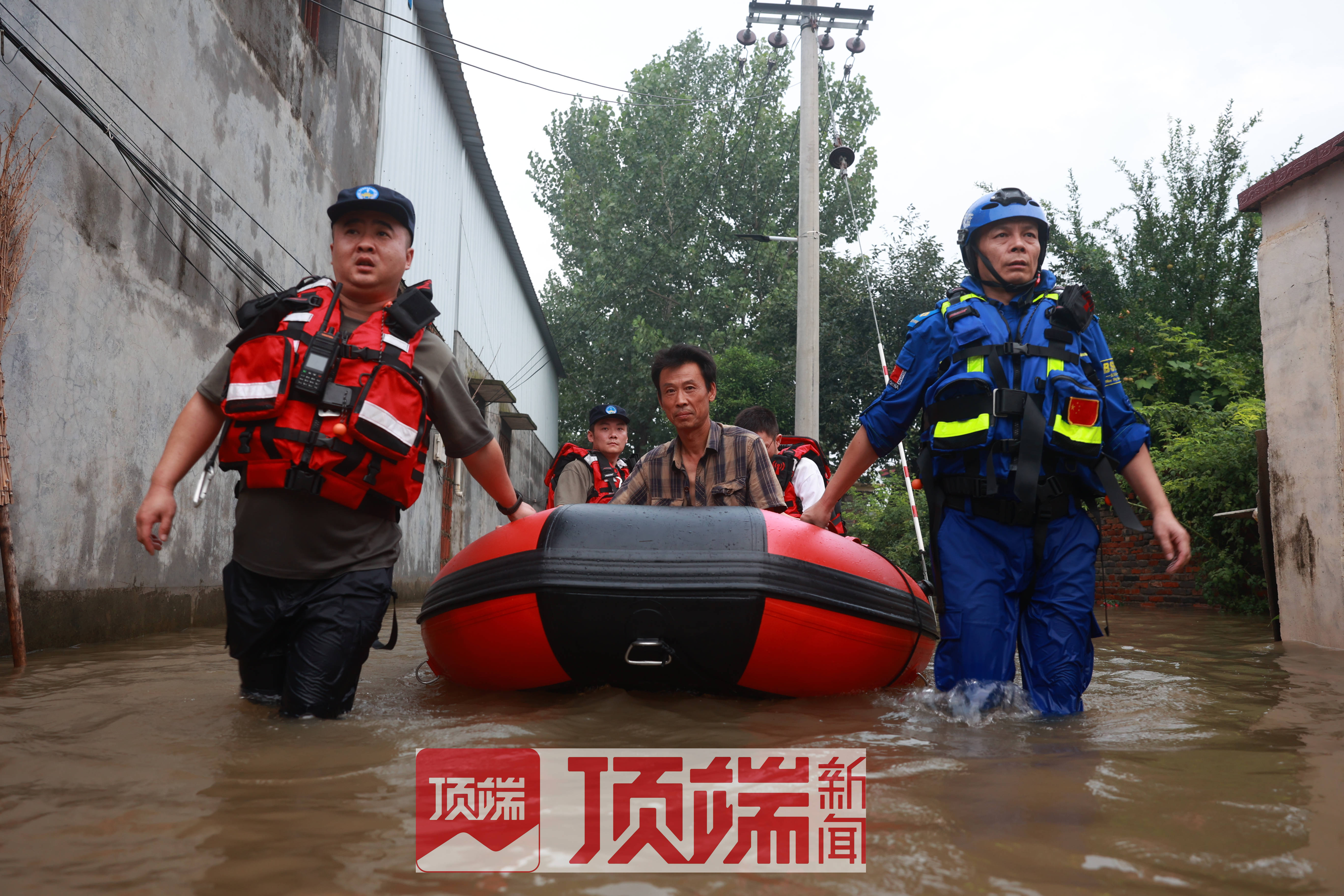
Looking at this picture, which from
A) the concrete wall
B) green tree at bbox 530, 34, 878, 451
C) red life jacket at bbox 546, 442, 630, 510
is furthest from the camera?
green tree at bbox 530, 34, 878, 451

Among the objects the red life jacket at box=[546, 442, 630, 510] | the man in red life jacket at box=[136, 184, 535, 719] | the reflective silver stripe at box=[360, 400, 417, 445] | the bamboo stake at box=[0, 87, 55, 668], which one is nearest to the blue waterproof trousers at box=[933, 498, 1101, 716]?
the man in red life jacket at box=[136, 184, 535, 719]

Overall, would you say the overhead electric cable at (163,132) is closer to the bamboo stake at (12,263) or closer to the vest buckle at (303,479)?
the bamboo stake at (12,263)

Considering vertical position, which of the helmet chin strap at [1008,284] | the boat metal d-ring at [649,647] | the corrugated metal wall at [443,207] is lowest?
the boat metal d-ring at [649,647]

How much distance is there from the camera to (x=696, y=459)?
Answer: 13.6 feet

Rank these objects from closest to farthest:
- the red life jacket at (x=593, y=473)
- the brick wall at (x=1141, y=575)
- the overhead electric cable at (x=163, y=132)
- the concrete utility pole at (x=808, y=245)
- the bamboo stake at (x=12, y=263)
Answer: the bamboo stake at (x=12, y=263) → the overhead electric cable at (x=163, y=132) → the red life jacket at (x=593, y=473) → the brick wall at (x=1141, y=575) → the concrete utility pole at (x=808, y=245)

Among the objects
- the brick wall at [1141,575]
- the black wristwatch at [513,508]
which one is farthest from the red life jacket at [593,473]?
the brick wall at [1141,575]

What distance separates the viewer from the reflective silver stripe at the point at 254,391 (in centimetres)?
271

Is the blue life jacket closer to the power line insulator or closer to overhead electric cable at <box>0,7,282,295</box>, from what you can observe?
overhead electric cable at <box>0,7,282,295</box>

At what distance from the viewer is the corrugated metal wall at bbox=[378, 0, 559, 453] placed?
11211 mm

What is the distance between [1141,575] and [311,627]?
9266 millimetres

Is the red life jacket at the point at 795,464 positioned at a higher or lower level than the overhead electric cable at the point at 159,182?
lower

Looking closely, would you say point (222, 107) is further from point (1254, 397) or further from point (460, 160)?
point (1254, 397)

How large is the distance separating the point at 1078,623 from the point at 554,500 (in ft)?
10.6

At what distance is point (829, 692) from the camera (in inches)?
133
